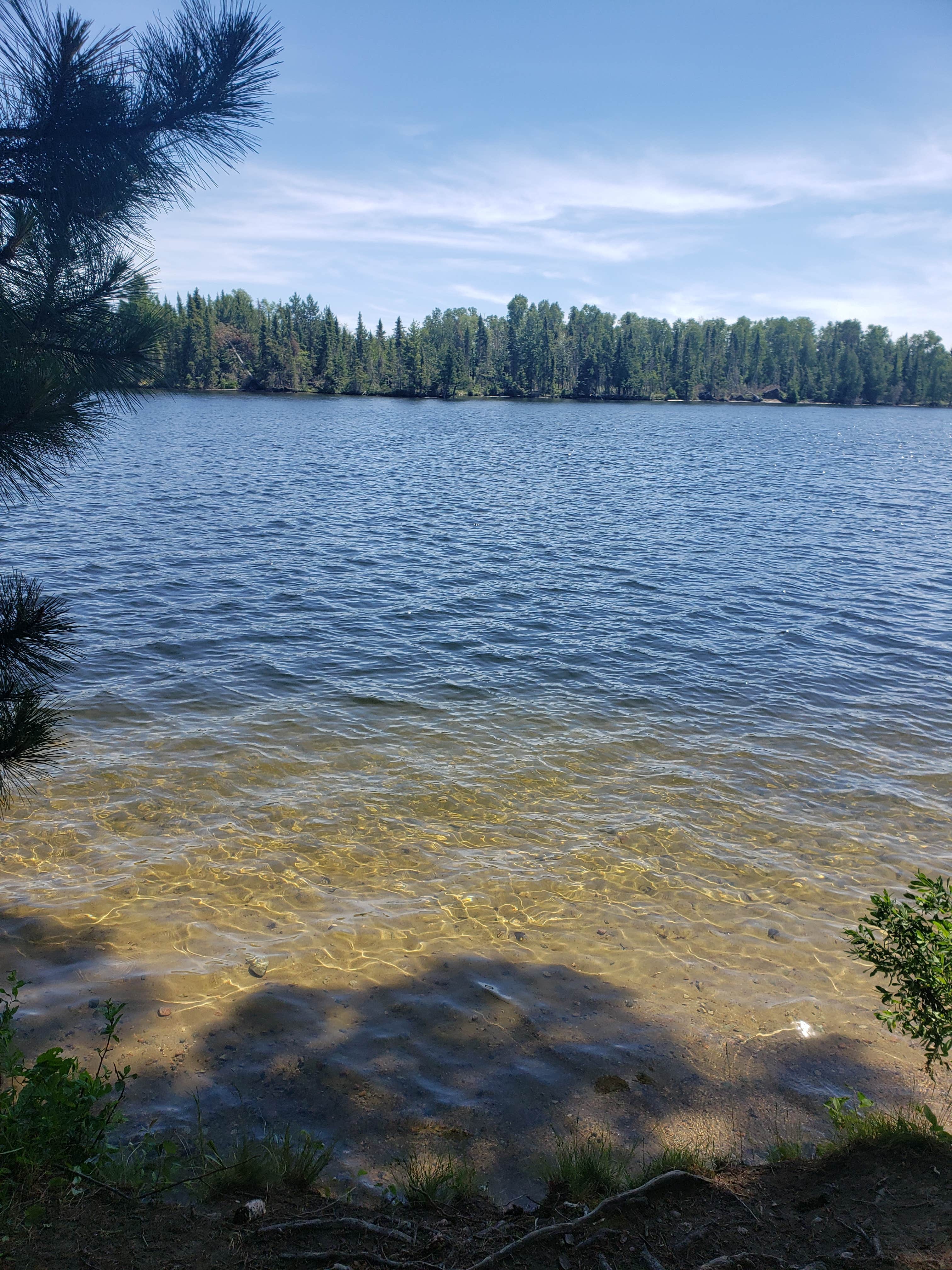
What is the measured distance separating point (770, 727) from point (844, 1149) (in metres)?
7.31

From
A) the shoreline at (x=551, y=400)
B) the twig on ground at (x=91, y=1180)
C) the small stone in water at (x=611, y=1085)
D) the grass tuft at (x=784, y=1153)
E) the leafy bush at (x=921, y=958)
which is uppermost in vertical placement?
the shoreline at (x=551, y=400)

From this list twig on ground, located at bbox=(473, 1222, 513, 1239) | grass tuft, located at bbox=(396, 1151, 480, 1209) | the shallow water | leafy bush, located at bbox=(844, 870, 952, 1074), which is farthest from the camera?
the shallow water

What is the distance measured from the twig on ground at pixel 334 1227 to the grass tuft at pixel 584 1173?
732 millimetres

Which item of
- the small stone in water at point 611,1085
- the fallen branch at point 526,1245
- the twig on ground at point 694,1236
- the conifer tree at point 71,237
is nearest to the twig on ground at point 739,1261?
the fallen branch at point 526,1245

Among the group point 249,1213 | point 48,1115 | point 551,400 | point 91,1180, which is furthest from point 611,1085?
point 551,400

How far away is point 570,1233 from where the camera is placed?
9.40 ft

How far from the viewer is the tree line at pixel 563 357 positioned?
124500 mm

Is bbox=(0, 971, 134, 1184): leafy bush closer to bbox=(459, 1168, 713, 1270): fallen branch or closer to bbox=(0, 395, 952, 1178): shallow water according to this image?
bbox=(0, 395, 952, 1178): shallow water

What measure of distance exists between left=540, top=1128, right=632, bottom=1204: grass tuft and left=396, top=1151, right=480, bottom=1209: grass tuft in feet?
1.15

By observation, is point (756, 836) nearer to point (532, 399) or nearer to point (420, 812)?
point (420, 812)

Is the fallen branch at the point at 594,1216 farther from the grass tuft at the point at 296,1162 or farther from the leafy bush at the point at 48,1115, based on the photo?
the leafy bush at the point at 48,1115

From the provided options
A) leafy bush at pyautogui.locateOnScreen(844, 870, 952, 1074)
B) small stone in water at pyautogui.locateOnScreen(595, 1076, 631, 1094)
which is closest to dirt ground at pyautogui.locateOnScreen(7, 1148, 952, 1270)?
leafy bush at pyautogui.locateOnScreen(844, 870, 952, 1074)

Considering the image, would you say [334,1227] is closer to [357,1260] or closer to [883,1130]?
[357,1260]

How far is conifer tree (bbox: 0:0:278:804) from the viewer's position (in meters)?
3.16
